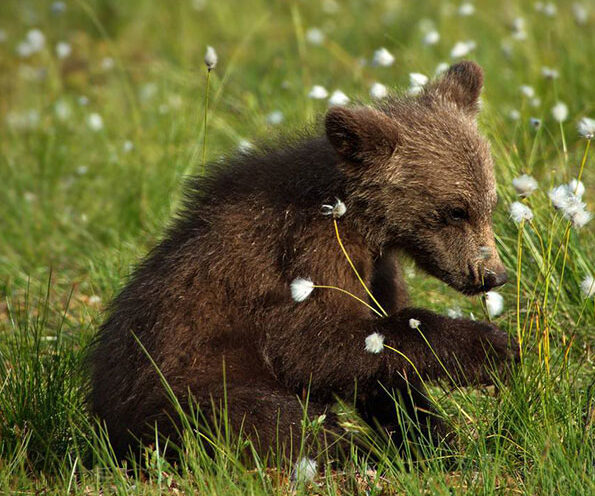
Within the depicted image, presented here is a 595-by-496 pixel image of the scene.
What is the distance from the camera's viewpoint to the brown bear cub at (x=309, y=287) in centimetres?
455

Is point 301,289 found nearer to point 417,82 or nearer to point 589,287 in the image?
point 589,287

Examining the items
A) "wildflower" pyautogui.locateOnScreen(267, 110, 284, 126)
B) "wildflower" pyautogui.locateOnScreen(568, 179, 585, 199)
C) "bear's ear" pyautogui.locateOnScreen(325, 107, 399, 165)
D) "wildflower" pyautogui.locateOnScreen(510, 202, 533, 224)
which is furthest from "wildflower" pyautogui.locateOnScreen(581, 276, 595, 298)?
"wildflower" pyautogui.locateOnScreen(267, 110, 284, 126)

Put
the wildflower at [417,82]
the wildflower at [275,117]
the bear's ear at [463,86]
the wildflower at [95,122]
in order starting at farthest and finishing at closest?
1. the wildflower at [95,122]
2. the wildflower at [275,117]
3. the wildflower at [417,82]
4. the bear's ear at [463,86]

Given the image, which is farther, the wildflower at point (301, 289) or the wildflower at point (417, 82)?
the wildflower at point (417, 82)

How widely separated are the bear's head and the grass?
0.31 m

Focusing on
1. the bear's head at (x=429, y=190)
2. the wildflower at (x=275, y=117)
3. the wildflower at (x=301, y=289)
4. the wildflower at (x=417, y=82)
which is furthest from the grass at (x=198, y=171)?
the wildflower at (x=301, y=289)

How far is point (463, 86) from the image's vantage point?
5.36 meters

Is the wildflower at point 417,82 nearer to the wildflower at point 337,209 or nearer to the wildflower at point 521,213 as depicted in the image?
the wildflower at point 337,209

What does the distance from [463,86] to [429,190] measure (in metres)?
0.86

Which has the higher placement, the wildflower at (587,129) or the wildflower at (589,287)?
the wildflower at (587,129)

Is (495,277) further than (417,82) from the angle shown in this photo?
No

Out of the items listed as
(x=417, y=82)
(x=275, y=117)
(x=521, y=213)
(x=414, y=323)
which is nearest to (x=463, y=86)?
(x=417, y=82)

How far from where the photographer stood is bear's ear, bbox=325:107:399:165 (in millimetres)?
4590

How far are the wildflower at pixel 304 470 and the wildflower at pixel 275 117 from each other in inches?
139
